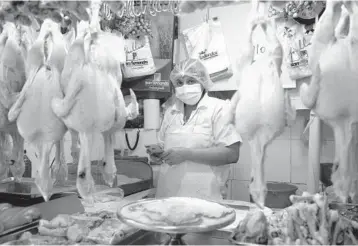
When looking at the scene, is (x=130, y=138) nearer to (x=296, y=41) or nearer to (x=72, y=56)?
(x=296, y=41)

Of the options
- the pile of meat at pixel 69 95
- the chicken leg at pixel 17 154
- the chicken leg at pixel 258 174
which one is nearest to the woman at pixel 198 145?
the chicken leg at pixel 17 154

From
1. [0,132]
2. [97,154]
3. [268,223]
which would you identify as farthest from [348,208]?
[97,154]

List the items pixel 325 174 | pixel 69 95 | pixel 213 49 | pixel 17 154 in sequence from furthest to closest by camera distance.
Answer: pixel 213 49 < pixel 325 174 < pixel 17 154 < pixel 69 95

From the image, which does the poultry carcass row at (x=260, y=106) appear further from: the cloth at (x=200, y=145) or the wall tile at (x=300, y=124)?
the wall tile at (x=300, y=124)

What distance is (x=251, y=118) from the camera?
4.44 feet

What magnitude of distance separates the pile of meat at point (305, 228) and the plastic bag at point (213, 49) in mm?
2409

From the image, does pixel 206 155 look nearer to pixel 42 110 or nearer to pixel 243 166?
pixel 243 166

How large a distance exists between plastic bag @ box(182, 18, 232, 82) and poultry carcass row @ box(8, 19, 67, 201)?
224cm

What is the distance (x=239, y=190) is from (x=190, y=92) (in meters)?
1.45

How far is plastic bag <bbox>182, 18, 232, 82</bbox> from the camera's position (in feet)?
11.7

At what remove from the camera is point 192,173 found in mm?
3121

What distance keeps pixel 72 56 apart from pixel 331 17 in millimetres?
1062

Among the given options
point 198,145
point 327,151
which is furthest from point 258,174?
point 327,151

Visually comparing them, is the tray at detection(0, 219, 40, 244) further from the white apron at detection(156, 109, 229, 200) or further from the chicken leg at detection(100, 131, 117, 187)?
the white apron at detection(156, 109, 229, 200)
